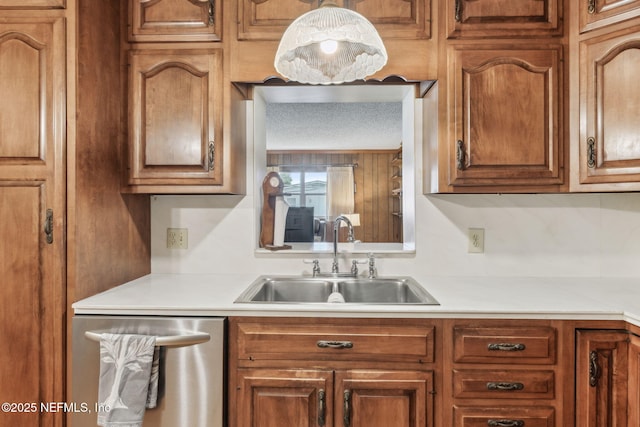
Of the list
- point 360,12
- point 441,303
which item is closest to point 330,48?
point 360,12

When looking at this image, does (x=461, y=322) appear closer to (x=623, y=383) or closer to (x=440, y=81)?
(x=623, y=383)

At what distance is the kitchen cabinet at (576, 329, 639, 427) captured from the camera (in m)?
1.31

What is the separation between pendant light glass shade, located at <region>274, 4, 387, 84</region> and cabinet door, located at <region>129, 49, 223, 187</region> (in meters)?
0.45

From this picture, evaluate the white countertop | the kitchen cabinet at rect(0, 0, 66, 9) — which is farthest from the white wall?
the kitchen cabinet at rect(0, 0, 66, 9)

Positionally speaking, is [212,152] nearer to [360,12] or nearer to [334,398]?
[360,12]

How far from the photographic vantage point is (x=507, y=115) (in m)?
1.61

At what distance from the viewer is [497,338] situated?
1.34 m

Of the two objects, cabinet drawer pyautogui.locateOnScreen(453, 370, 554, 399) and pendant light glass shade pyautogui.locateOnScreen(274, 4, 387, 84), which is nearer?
pendant light glass shade pyautogui.locateOnScreen(274, 4, 387, 84)

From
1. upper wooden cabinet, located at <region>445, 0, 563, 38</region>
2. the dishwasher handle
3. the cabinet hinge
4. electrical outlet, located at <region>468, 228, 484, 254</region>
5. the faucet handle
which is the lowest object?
the dishwasher handle

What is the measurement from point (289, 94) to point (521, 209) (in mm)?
1370

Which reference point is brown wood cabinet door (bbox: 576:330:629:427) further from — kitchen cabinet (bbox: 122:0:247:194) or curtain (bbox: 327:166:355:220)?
curtain (bbox: 327:166:355:220)

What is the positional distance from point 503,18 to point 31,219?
2073 millimetres

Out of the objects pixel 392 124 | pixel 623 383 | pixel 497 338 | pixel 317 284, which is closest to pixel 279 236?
pixel 317 284

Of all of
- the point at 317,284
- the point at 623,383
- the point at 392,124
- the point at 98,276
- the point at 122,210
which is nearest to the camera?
the point at 623,383
